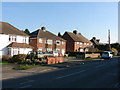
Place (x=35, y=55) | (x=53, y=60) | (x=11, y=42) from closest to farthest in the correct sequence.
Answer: (x=53, y=60) → (x=35, y=55) → (x=11, y=42)

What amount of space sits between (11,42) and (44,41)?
1240 centimetres

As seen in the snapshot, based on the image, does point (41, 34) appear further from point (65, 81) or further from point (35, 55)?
point (65, 81)

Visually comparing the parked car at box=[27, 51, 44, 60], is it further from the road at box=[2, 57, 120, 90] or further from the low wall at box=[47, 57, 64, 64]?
the road at box=[2, 57, 120, 90]

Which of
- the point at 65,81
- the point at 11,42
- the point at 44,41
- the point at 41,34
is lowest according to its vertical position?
the point at 65,81

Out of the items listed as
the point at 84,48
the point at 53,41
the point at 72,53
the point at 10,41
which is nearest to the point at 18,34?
the point at 10,41

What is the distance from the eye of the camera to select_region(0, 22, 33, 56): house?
37.0m

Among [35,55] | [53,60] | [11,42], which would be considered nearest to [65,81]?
[53,60]

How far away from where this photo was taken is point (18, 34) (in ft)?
131

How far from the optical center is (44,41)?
1959 inches

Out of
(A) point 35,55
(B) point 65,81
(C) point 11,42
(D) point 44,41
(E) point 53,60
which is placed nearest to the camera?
(B) point 65,81

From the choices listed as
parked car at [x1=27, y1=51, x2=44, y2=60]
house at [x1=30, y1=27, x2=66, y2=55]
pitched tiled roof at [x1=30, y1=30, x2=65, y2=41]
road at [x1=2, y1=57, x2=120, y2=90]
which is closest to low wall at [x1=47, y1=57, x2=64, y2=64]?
parked car at [x1=27, y1=51, x2=44, y2=60]

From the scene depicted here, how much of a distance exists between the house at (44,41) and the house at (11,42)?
5.81 m

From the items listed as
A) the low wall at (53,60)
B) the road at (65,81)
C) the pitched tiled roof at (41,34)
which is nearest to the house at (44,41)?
the pitched tiled roof at (41,34)

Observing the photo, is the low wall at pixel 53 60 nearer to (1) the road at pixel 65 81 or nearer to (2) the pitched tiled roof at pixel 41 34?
(1) the road at pixel 65 81
